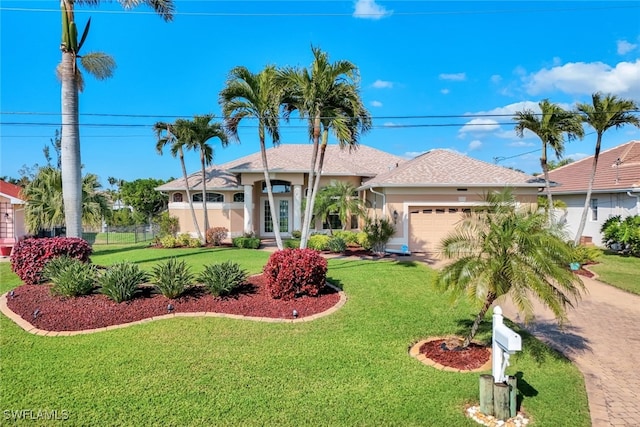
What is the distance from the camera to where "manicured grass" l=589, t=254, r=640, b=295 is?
38.3ft

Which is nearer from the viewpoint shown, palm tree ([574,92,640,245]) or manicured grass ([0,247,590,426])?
manicured grass ([0,247,590,426])

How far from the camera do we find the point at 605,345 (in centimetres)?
706

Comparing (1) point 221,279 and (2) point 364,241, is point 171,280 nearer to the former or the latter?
(1) point 221,279

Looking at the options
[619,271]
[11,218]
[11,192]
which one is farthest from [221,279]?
[11,192]

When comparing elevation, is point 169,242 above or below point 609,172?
below

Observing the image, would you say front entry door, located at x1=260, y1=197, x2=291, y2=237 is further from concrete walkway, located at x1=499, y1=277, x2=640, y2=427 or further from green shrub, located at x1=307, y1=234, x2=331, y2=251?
concrete walkway, located at x1=499, y1=277, x2=640, y2=427

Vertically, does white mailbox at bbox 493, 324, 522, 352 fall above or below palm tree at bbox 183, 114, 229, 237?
below

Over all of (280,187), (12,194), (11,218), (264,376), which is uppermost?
(280,187)

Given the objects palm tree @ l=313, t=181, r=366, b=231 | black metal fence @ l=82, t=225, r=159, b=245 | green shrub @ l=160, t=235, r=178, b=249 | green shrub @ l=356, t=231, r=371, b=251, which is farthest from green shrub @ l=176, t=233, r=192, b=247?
green shrub @ l=356, t=231, r=371, b=251

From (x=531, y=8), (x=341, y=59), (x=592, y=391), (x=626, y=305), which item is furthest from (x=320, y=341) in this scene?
(x=531, y=8)

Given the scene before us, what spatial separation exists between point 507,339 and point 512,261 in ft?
4.85

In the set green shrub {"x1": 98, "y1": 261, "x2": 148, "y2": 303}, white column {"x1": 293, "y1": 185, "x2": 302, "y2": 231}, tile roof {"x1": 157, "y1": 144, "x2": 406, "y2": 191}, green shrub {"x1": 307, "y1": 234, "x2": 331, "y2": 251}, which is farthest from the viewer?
tile roof {"x1": 157, "y1": 144, "x2": 406, "y2": 191}

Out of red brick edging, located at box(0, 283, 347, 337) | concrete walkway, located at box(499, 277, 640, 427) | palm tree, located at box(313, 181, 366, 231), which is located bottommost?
concrete walkway, located at box(499, 277, 640, 427)

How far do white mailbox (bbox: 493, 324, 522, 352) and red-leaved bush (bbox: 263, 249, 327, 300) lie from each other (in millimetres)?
4798
